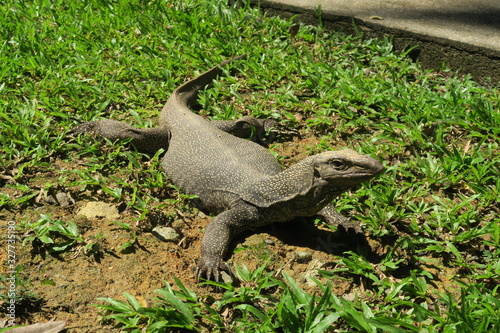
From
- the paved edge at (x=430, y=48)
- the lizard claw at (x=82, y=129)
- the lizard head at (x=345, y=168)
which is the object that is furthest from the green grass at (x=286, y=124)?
the lizard head at (x=345, y=168)

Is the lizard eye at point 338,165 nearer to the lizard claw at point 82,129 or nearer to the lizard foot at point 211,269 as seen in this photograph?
the lizard foot at point 211,269

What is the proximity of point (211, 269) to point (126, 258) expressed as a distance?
656 millimetres

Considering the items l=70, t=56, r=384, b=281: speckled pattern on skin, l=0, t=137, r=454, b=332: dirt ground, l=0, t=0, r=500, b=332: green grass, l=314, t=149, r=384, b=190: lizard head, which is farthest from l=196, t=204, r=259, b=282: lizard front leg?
l=314, t=149, r=384, b=190: lizard head

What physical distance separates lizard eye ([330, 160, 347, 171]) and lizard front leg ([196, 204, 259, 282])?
2.67 ft

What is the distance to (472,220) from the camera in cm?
440

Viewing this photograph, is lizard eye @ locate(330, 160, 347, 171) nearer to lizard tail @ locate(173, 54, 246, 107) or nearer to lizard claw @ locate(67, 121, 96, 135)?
lizard tail @ locate(173, 54, 246, 107)

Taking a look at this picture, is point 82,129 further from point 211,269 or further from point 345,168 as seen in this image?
point 345,168

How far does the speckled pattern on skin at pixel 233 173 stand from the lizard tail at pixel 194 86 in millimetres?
123

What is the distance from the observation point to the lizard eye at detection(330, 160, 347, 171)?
3.87 meters

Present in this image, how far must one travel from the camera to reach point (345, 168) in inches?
152

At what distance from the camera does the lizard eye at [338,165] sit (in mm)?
3865

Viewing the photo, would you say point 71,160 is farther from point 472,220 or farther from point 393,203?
point 472,220

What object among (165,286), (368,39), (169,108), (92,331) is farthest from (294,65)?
(92,331)

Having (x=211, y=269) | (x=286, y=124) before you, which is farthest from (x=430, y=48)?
(x=211, y=269)
